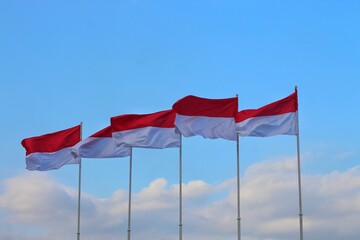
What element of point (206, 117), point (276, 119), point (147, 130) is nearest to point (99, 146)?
point (147, 130)

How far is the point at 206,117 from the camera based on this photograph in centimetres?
4484

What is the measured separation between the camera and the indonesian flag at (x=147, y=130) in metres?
47.0

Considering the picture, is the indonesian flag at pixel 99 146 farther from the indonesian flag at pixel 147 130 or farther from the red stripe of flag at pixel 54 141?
the red stripe of flag at pixel 54 141

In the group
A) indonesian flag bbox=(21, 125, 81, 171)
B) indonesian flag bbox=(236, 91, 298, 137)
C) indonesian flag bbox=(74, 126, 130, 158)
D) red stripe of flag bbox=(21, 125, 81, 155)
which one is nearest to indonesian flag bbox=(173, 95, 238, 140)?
indonesian flag bbox=(236, 91, 298, 137)

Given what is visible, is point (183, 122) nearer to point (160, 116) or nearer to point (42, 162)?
point (160, 116)

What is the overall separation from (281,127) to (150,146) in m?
8.45

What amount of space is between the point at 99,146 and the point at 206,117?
8.72m

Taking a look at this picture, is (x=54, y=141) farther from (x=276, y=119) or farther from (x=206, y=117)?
(x=276, y=119)

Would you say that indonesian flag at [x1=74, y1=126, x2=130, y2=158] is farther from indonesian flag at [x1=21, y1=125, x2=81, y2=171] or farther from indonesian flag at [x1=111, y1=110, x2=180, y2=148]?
indonesian flag at [x1=21, y1=125, x2=81, y2=171]

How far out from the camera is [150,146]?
154 ft

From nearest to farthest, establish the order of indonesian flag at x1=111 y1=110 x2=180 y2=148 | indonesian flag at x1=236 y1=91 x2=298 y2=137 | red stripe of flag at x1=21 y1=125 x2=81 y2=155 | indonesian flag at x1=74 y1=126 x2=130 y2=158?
indonesian flag at x1=236 y1=91 x2=298 y2=137 → indonesian flag at x1=111 y1=110 x2=180 y2=148 → indonesian flag at x1=74 y1=126 x2=130 y2=158 → red stripe of flag at x1=21 y1=125 x2=81 y2=155

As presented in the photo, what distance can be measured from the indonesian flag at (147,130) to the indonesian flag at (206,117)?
8.27 feet

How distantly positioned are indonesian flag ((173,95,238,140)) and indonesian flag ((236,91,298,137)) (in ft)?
4.81

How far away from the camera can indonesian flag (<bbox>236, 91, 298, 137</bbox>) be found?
43.8m
